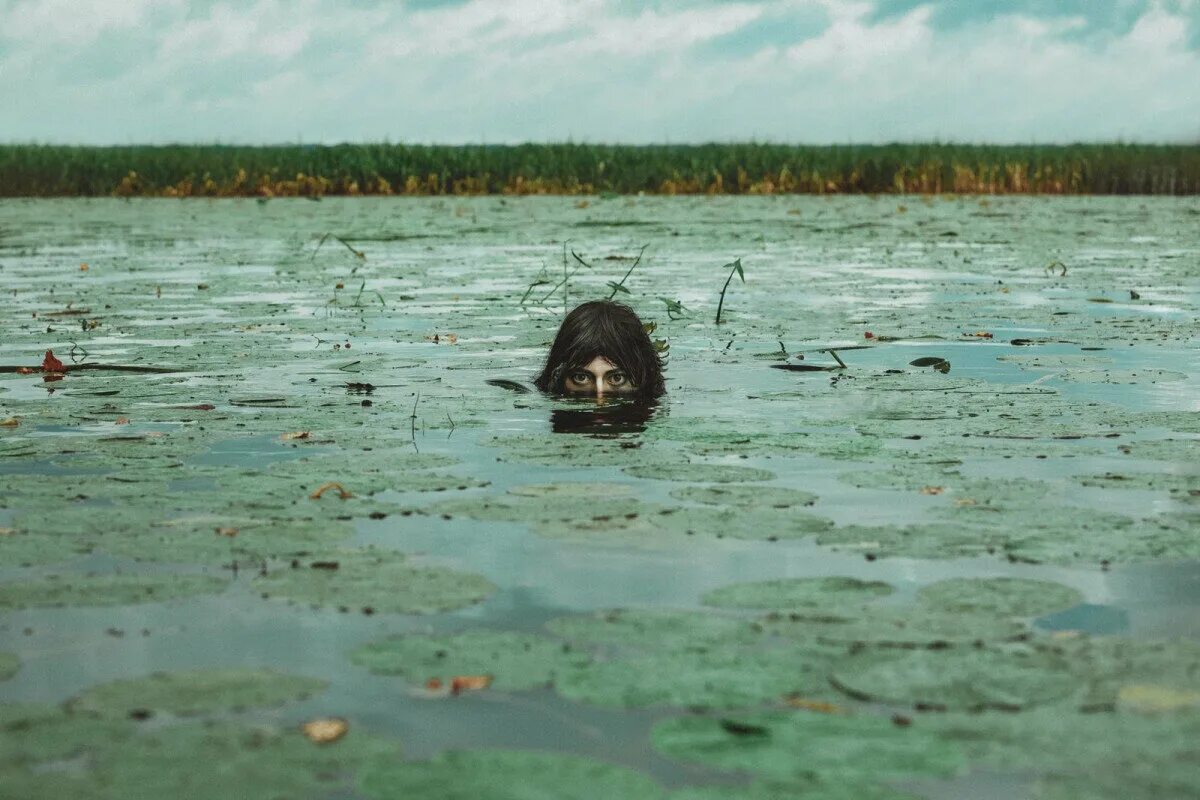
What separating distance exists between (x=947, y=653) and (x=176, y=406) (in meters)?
4.89

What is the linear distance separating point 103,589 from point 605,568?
134cm

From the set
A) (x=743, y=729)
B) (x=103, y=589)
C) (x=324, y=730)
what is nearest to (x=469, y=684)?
(x=324, y=730)

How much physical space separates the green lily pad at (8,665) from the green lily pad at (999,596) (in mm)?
2170

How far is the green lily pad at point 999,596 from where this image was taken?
3.89 m

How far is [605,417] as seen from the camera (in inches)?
298

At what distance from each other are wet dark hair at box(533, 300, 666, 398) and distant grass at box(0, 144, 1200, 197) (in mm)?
29381

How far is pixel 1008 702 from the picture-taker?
322 cm

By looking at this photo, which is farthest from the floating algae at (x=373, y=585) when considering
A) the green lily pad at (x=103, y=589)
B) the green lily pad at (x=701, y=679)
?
the green lily pad at (x=701, y=679)

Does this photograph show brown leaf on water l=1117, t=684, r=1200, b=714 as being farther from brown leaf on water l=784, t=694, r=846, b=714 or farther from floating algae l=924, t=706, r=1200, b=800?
brown leaf on water l=784, t=694, r=846, b=714

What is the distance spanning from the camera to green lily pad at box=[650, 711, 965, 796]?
2.89 m

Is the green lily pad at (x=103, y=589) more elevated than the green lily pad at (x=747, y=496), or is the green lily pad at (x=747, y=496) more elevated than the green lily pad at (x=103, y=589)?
the green lily pad at (x=747, y=496)

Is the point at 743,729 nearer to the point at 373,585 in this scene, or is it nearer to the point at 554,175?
the point at 373,585

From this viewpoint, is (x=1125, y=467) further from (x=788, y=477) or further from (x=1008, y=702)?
(x=1008, y=702)

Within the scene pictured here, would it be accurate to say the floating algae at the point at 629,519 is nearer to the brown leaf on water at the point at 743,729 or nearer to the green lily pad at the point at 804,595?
the green lily pad at the point at 804,595
